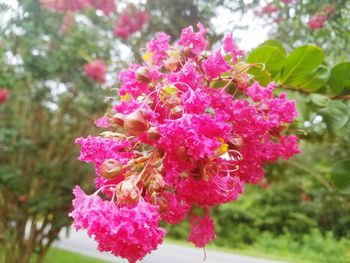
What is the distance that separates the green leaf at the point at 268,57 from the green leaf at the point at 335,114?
225mm

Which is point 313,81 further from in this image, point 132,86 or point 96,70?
point 96,70

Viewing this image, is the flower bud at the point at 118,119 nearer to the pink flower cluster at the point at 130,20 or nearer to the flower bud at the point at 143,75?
the flower bud at the point at 143,75

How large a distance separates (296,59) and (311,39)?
1.50 meters

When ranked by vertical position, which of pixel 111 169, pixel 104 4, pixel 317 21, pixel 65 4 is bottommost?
pixel 111 169

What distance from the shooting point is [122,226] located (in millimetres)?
700

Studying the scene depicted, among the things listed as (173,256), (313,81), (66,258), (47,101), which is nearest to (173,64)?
(313,81)

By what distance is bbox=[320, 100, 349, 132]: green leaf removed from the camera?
4.49 feet

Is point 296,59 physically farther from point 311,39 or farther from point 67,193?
point 67,193

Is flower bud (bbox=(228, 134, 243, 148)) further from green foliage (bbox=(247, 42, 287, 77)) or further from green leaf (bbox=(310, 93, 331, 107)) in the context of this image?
green leaf (bbox=(310, 93, 331, 107))

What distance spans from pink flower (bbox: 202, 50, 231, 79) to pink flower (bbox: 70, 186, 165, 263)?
0.36m

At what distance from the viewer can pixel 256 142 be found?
1011 millimetres

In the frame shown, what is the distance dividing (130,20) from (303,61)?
309cm

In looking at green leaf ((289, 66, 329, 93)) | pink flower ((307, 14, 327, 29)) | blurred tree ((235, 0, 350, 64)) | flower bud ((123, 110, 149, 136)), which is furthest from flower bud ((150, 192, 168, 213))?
pink flower ((307, 14, 327, 29))

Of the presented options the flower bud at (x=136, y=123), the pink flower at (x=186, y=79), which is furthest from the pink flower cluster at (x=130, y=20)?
the flower bud at (x=136, y=123)
